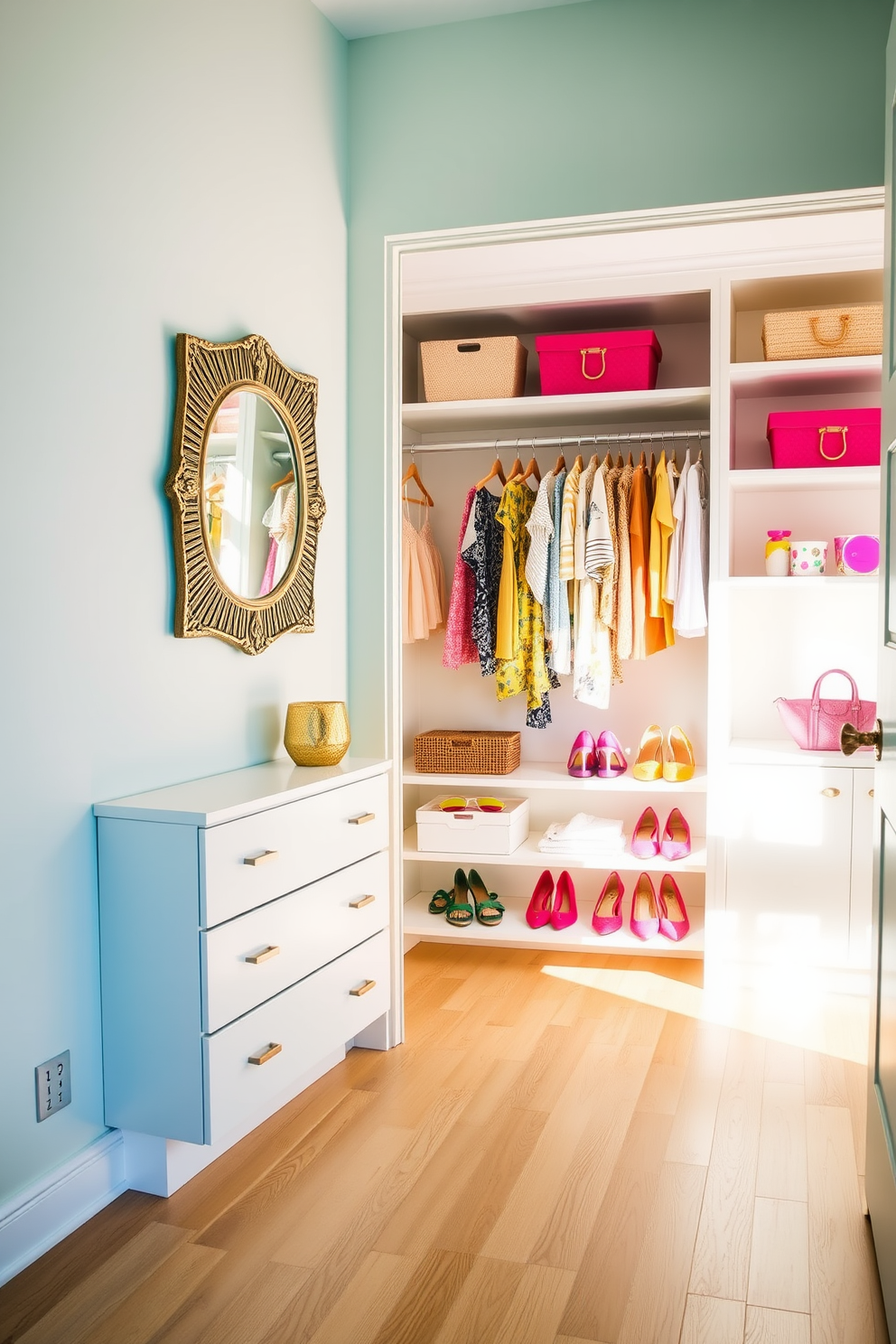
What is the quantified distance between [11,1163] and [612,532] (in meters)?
2.64

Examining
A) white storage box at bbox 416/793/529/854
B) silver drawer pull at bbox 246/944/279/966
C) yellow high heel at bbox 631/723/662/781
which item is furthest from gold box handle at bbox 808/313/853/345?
silver drawer pull at bbox 246/944/279/966

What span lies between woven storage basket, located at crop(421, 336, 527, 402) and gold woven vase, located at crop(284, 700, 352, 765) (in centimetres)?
163

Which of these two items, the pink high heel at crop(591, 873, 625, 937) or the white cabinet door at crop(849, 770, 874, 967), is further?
the pink high heel at crop(591, 873, 625, 937)

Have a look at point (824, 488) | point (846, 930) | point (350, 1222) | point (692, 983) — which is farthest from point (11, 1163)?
point (824, 488)

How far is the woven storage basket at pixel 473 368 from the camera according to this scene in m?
3.79

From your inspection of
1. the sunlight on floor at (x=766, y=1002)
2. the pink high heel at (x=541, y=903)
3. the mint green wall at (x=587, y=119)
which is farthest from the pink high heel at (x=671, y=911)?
the mint green wall at (x=587, y=119)

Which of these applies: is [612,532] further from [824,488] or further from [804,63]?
[804,63]

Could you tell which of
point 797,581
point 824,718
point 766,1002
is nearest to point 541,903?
point 766,1002

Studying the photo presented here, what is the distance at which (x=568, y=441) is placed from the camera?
3.92 m

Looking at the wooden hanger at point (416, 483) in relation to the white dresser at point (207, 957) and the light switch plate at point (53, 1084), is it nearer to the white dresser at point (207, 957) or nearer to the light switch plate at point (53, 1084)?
the white dresser at point (207, 957)

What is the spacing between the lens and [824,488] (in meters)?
3.85

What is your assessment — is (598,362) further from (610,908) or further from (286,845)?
(286,845)

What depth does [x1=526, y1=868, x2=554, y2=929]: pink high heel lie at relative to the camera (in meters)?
3.80

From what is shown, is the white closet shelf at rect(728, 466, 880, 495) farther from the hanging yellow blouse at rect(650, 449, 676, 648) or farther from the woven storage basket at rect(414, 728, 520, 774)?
the woven storage basket at rect(414, 728, 520, 774)
